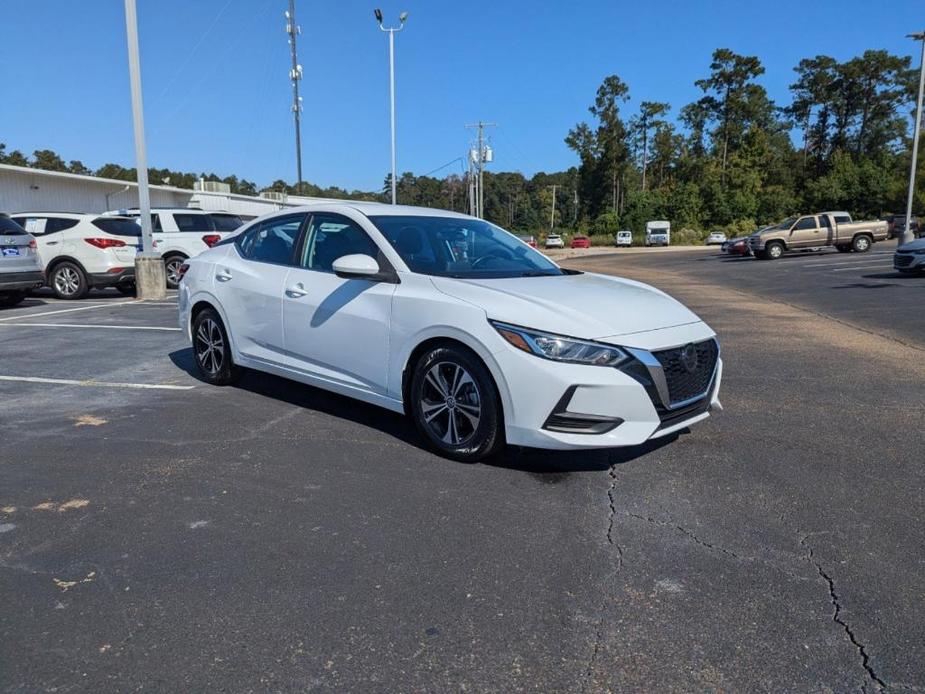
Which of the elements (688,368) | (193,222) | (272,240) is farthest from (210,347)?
(193,222)

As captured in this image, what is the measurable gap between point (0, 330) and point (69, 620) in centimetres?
882

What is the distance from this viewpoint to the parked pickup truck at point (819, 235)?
3241 cm

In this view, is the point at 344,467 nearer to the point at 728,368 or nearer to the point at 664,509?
the point at 664,509

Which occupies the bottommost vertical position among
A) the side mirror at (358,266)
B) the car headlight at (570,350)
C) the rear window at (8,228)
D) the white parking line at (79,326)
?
the white parking line at (79,326)

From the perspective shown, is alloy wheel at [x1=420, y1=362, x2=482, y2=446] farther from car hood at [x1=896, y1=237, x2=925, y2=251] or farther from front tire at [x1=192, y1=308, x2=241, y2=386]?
car hood at [x1=896, y1=237, x2=925, y2=251]

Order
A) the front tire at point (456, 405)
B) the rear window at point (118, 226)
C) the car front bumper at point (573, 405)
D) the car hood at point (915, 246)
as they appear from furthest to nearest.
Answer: the car hood at point (915, 246)
the rear window at point (118, 226)
the front tire at point (456, 405)
the car front bumper at point (573, 405)

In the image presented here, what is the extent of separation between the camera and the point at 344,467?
14.0 feet

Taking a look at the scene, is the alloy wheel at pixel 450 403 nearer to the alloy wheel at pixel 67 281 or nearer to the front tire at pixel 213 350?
the front tire at pixel 213 350

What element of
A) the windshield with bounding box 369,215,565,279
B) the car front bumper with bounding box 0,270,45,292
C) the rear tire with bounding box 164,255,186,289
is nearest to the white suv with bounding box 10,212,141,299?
the rear tire with bounding box 164,255,186,289

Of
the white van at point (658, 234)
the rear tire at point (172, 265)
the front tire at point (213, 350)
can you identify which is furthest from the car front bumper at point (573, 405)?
the white van at point (658, 234)

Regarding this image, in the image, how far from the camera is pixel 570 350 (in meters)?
3.88

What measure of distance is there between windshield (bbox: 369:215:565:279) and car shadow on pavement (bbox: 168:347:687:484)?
3.89ft

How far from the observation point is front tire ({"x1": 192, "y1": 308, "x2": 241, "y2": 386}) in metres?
6.16

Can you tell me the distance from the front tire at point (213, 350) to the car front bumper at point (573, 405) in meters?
3.14
